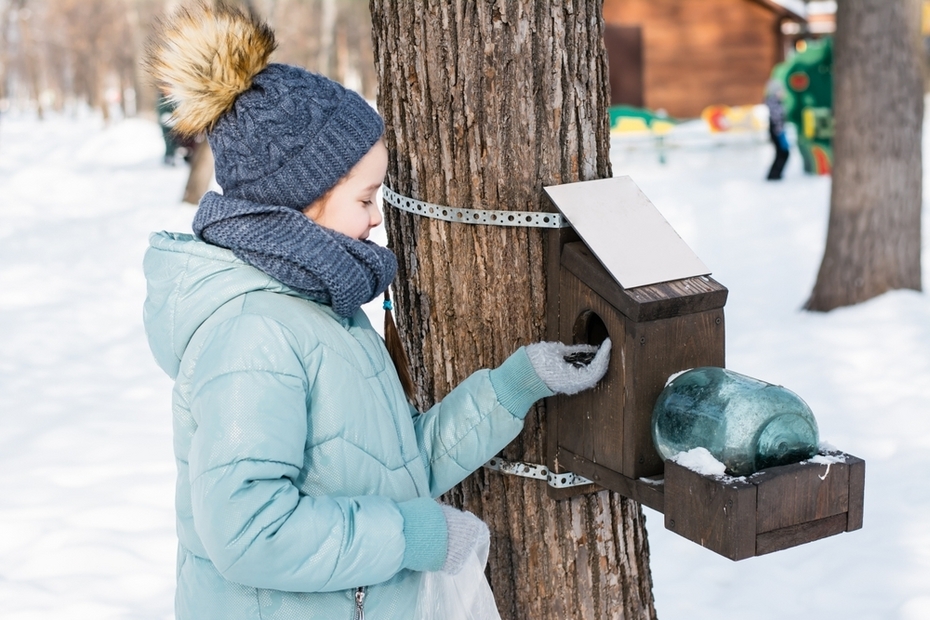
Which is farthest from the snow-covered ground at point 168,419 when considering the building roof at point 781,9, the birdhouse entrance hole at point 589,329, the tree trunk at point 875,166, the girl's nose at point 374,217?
the building roof at point 781,9

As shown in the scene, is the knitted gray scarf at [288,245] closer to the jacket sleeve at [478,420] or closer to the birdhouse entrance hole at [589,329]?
the jacket sleeve at [478,420]

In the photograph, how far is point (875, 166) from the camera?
661 cm

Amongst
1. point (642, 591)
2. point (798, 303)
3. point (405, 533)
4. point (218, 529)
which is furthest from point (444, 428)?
point (798, 303)

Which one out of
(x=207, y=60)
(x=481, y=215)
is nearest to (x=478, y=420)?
(x=481, y=215)

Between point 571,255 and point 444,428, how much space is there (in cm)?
40

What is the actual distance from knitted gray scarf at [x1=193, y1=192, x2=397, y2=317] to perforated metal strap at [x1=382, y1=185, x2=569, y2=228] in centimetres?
43

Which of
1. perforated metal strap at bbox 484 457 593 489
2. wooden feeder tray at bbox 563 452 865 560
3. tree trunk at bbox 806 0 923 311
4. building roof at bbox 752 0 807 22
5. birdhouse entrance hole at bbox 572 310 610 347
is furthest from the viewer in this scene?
building roof at bbox 752 0 807 22

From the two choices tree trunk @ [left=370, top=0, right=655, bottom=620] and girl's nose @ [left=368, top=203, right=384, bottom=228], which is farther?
tree trunk @ [left=370, top=0, right=655, bottom=620]

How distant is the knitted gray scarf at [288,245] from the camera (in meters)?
1.60

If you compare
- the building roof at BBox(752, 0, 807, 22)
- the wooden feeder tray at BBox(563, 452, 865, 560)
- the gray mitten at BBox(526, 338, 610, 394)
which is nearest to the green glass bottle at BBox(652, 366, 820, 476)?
the wooden feeder tray at BBox(563, 452, 865, 560)

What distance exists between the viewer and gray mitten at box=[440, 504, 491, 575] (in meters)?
1.63

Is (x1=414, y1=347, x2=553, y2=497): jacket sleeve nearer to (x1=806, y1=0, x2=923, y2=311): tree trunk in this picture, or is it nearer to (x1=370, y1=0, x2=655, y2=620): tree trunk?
(x1=370, y1=0, x2=655, y2=620): tree trunk

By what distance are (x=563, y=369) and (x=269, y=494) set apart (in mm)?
613

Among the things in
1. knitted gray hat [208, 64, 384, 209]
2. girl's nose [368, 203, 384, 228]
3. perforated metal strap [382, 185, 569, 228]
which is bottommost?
perforated metal strap [382, 185, 569, 228]
